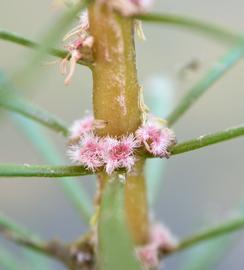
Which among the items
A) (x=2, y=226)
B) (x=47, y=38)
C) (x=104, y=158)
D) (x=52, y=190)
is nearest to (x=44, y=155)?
(x=2, y=226)

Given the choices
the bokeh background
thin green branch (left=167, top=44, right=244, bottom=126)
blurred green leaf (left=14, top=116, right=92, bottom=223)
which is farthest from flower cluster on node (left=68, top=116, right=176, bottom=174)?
the bokeh background

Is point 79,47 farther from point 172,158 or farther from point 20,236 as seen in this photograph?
point 172,158

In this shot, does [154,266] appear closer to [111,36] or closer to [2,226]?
[2,226]

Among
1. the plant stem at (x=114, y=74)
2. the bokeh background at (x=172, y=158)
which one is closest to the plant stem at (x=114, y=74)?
the plant stem at (x=114, y=74)

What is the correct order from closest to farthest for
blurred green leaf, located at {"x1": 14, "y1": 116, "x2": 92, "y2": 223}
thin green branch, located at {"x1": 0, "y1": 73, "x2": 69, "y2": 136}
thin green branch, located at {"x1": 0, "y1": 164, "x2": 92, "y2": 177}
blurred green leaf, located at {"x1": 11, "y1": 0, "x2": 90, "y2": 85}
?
blurred green leaf, located at {"x1": 11, "y1": 0, "x2": 90, "y2": 85} → thin green branch, located at {"x1": 0, "y1": 164, "x2": 92, "y2": 177} → thin green branch, located at {"x1": 0, "y1": 73, "x2": 69, "y2": 136} → blurred green leaf, located at {"x1": 14, "y1": 116, "x2": 92, "y2": 223}

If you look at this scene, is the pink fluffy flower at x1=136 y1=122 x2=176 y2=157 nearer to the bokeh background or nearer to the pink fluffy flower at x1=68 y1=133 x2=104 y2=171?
the pink fluffy flower at x1=68 y1=133 x2=104 y2=171

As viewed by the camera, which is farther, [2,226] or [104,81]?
[2,226]
